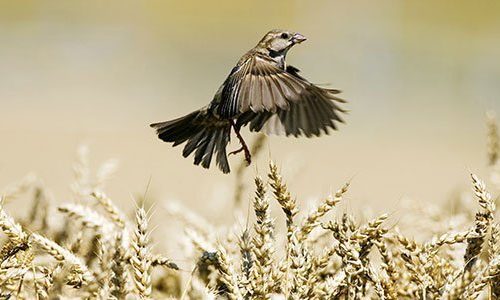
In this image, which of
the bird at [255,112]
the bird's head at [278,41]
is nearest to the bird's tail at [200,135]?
the bird at [255,112]

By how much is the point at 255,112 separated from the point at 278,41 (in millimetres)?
898

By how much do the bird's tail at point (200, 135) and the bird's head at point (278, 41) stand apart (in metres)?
0.51

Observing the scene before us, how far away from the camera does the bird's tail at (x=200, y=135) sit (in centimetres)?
339

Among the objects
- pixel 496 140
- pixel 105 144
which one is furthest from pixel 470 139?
pixel 496 140

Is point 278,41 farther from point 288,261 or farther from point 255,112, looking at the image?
point 288,261

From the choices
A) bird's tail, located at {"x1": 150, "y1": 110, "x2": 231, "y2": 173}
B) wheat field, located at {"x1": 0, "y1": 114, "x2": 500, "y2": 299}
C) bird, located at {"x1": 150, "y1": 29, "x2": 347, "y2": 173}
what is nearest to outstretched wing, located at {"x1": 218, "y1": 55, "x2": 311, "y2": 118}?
bird, located at {"x1": 150, "y1": 29, "x2": 347, "y2": 173}

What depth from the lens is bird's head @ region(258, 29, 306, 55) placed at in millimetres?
3996

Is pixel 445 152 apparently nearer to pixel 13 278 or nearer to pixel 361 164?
pixel 361 164

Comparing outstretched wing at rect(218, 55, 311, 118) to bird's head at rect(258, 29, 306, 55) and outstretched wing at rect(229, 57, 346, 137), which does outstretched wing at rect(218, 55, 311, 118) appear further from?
bird's head at rect(258, 29, 306, 55)

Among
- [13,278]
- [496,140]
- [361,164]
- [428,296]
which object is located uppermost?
[361,164]

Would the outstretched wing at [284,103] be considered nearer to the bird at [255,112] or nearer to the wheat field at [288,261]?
the bird at [255,112]

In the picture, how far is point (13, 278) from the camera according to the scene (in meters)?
1.89

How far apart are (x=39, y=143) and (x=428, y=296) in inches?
351

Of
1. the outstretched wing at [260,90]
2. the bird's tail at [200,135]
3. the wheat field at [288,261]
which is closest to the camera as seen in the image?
the wheat field at [288,261]
